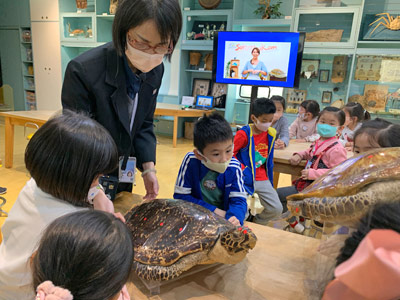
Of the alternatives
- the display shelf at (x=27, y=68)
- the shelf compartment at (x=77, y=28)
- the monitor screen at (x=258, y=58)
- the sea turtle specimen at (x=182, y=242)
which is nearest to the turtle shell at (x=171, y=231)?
the sea turtle specimen at (x=182, y=242)

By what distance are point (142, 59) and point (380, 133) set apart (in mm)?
977

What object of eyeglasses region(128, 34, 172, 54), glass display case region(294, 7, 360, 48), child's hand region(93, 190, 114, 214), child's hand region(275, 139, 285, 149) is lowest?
child's hand region(275, 139, 285, 149)

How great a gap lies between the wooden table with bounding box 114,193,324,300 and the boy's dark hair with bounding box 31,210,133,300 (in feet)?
0.91

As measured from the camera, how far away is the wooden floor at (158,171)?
302 cm

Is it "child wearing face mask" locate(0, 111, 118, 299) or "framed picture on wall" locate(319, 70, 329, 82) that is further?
"framed picture on wall" locate(319, 70, 329, 82)

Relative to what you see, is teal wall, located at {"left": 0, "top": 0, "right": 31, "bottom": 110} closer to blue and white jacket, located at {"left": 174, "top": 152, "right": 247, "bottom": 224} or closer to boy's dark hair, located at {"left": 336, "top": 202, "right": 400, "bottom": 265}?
blue and white jacket, located at {"left": 174, "top": 152, "right": 247, "bottom": 224}

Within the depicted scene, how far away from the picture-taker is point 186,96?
566 cm

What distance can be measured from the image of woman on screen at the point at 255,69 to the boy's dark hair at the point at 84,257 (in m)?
2.49

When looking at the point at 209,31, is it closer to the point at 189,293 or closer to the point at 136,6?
the point at 136,6

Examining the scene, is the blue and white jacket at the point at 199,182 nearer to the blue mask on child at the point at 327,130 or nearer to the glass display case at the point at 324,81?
the blue mask on child at the point at 327,130

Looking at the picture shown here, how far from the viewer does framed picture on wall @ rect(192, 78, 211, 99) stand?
5.64m

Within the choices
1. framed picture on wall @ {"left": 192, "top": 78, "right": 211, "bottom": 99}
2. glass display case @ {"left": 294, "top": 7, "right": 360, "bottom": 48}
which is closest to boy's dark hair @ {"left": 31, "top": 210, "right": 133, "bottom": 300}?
glass display case @ {"left": 294, "top": 7, "right": 360, "bottom": 48}

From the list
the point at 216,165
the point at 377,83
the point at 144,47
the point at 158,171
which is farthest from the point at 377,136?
the point at 377,83

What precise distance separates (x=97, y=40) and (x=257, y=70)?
4082 mm
